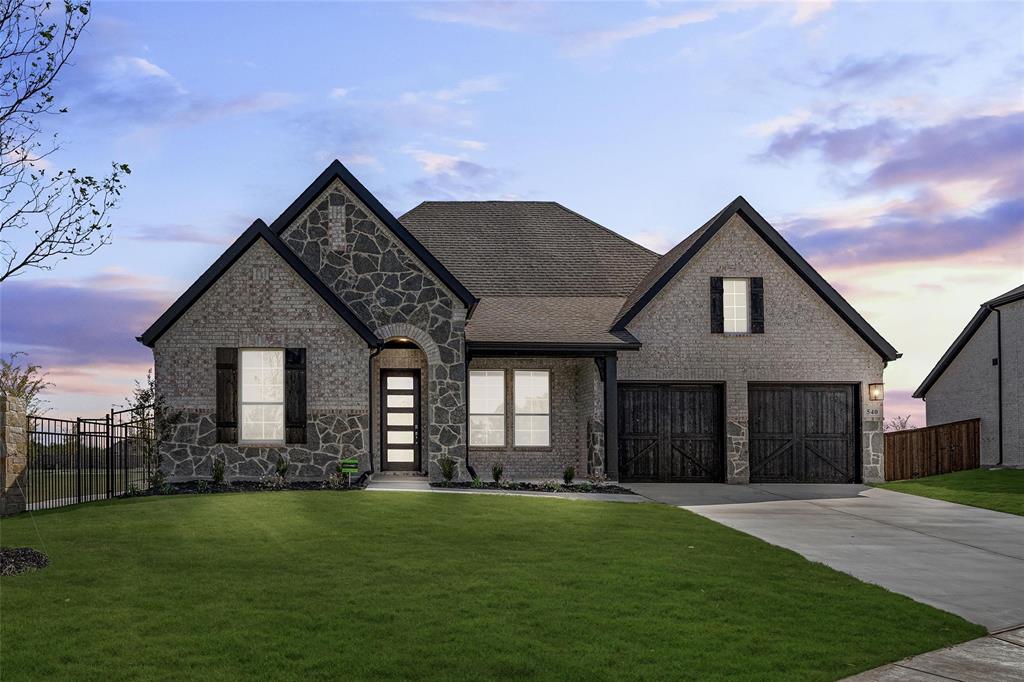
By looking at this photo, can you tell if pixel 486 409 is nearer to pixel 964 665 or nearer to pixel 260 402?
pixel 260 402

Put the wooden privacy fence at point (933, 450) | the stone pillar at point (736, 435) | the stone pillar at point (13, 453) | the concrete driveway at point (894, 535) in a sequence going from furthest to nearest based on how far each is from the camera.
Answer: the wooden privacy fence at point (933, 450), the stone pillar at point (736, 435), the stone pillar at point (13, 453), the concrete driveway at point (894, 535)

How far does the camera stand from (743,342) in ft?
82.3

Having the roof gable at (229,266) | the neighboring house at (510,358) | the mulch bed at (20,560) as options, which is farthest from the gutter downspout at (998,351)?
the mulch bed at (20,560)

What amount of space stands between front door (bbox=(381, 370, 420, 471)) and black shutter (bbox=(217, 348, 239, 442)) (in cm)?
457

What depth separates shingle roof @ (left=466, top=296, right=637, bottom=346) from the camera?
2358 cm

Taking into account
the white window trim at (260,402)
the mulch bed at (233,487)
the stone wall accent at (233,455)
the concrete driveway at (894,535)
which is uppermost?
the white window trim at (260,402)

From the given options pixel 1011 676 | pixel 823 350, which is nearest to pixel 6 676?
pixel 1011 676

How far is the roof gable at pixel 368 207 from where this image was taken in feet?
73.0

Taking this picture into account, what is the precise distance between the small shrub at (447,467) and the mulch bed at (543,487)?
13 cm

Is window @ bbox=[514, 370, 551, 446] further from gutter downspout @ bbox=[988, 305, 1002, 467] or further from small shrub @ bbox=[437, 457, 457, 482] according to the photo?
gutter downspout @ bbox=[988, 305, 1002, 467]

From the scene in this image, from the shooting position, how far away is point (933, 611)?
33.8 ft

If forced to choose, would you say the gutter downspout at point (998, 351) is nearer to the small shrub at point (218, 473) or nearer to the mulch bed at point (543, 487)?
the mulch bed at point (543, 487)

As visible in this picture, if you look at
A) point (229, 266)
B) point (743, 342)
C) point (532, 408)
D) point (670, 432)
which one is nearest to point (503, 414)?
point (532, 408)

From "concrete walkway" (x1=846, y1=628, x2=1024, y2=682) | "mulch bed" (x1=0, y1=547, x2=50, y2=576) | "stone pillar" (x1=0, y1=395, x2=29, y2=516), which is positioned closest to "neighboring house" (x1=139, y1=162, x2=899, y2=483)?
"stone pillar" (x1=0, y1=395, x2=29, y2=516)
